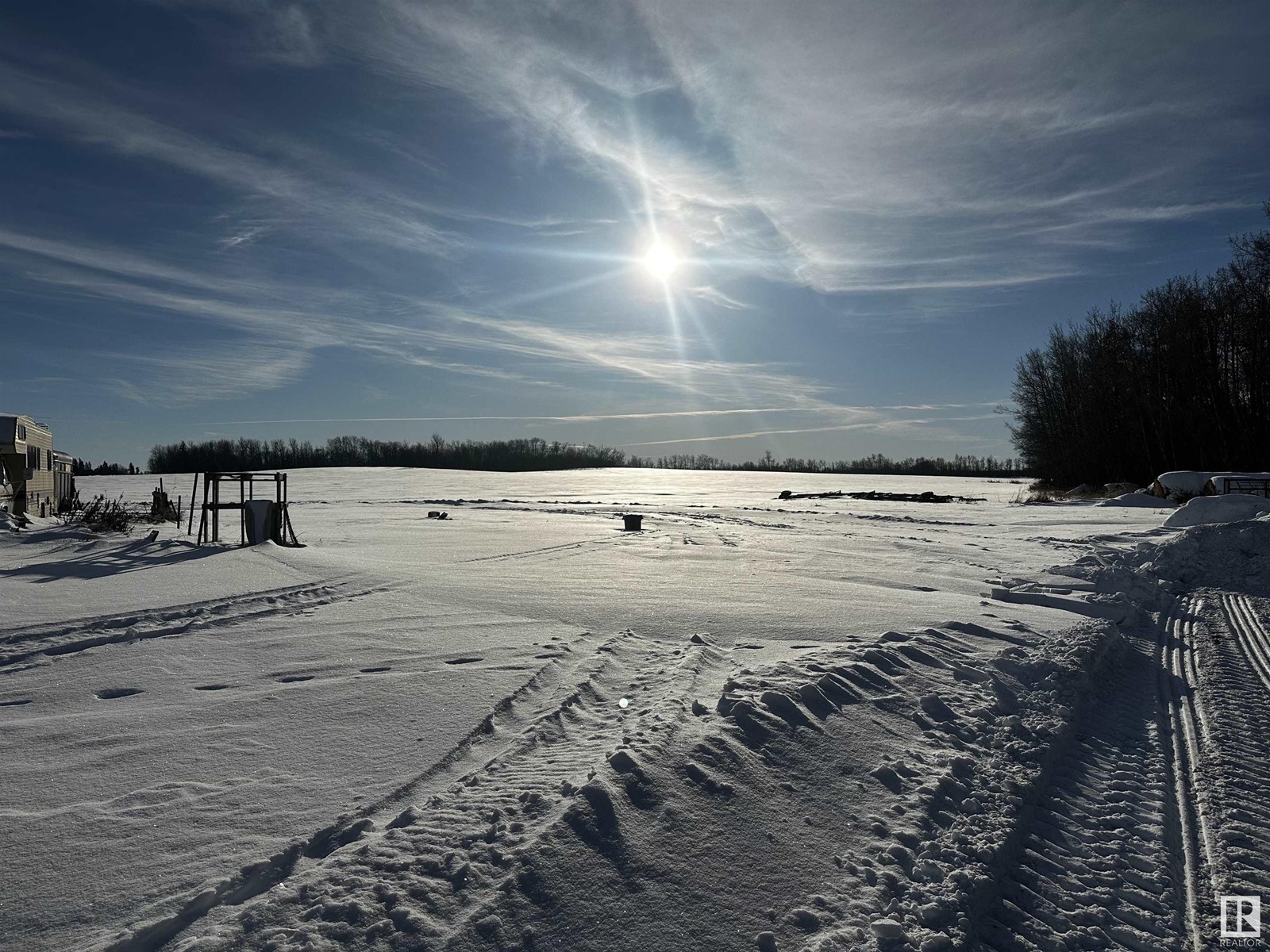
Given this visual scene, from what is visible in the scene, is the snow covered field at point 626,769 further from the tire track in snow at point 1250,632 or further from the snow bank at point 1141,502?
the snow bank at point 1141,502

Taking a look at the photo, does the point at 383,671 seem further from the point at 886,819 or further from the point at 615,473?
the point at 615,473

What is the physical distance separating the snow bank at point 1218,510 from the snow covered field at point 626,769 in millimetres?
9200

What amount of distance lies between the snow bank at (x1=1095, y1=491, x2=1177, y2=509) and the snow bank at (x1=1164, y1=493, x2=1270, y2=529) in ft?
28.1

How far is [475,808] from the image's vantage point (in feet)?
10.6

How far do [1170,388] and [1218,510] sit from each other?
27730 mm

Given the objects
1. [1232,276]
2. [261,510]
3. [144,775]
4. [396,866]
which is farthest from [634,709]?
[1232,276]

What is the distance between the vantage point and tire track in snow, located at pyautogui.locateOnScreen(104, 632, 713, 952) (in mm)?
2580

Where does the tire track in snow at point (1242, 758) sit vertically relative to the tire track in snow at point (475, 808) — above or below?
below

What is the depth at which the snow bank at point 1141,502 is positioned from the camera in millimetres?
25094

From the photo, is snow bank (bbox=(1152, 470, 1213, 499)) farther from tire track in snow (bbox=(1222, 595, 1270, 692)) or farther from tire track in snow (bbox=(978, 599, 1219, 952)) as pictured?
tire track in snow (bbox=(978, 599, 1219, 952))

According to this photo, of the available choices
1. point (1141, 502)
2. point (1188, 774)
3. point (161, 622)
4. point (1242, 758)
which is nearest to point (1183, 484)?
point (1141, 502)

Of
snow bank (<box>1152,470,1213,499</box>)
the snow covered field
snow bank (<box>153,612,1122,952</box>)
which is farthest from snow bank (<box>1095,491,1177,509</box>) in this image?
snow bank (<box>153,612,1122,952</box>)

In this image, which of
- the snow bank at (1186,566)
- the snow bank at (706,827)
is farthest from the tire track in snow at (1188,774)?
the snow bank at (1186,566)

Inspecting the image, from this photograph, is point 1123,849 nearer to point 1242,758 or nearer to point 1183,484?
point 1242,758
